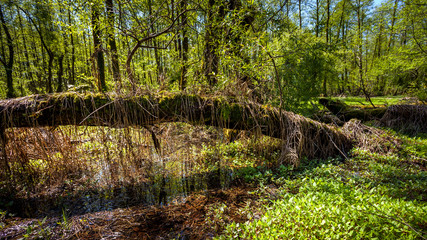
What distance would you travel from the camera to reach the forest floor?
1.83m

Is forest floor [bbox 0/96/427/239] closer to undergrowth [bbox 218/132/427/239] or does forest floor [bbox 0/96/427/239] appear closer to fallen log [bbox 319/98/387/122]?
undergrowth [bbox 218/132/427/239]

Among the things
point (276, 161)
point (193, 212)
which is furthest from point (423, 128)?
point (193, 212)

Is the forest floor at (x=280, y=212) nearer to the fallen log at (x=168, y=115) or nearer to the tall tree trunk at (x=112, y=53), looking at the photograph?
the fallen log at (x=168, y=115)

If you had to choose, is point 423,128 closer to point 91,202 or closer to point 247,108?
point 247,108

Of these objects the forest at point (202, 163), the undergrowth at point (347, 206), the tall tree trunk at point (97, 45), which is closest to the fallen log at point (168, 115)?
the forest at point (202, 163)

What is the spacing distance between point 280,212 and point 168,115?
8.83 ft

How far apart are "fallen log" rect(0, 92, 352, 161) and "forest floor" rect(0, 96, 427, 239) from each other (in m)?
0.77

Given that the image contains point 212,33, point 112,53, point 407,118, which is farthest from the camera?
point 407,118

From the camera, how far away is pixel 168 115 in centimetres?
362

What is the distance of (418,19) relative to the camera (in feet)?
21.9

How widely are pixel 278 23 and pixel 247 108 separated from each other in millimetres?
2883

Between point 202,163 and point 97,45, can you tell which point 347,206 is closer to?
point 202,163

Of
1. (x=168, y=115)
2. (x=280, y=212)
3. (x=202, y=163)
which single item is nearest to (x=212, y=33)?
(x=168, y=115)

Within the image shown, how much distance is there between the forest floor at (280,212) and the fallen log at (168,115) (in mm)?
773
